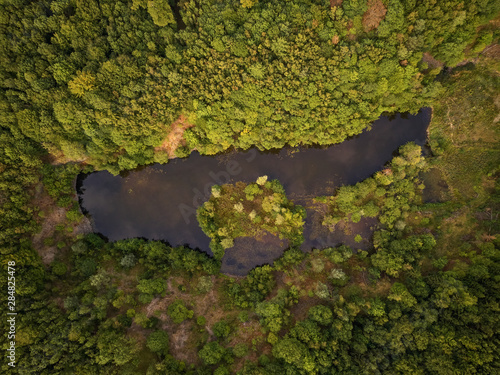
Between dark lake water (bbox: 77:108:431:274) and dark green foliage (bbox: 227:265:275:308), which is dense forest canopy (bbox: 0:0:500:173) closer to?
dark lake water (bbox: 77:108:431:274)

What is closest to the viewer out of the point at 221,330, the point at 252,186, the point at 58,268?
the point at 221,330

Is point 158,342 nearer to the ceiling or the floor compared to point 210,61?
nearer to the floor

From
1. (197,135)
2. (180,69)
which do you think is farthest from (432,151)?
(180,69)

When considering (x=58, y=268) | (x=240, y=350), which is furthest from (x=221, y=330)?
(x=58, y=268)

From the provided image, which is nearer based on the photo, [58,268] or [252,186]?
[58,268]

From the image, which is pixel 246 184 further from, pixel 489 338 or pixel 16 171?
pixel 489 338

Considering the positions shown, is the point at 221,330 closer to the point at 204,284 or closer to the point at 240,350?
the point at 240,350
